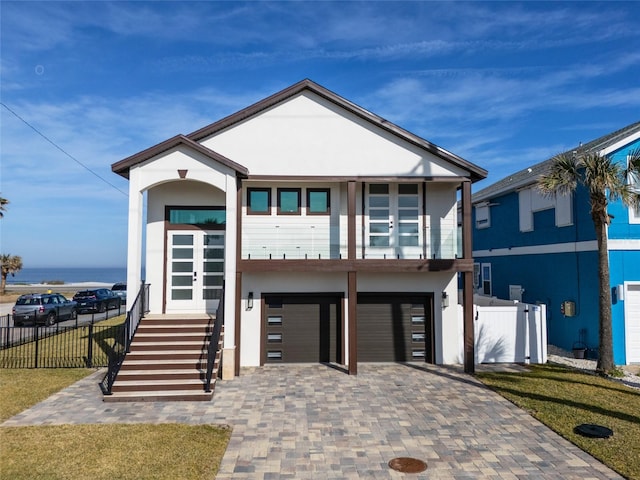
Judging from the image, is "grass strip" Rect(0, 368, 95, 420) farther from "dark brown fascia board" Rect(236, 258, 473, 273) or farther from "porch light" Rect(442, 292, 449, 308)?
"porch light" Rect(442, 292, 449, 308)

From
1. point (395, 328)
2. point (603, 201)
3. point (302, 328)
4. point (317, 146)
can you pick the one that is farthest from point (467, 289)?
point (317, 146)

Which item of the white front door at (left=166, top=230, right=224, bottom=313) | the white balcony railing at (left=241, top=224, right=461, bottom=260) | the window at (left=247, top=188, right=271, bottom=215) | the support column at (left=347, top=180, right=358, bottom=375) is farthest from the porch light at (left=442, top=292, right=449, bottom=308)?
the white front door at (left=166, top=230, right=224, bottom=313)

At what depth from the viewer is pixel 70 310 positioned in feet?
74.1

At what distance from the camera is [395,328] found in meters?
13.3

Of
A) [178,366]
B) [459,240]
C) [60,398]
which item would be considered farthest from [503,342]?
[60,398]

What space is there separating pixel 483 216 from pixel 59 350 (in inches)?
732

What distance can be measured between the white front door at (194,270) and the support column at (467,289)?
711 centimetres

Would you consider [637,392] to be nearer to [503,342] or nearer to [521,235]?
[503,342]

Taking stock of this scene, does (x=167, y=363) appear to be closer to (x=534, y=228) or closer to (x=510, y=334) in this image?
(x=510, y=334)

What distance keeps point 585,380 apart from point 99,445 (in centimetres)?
1110

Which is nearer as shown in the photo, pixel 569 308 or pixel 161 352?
pixel 161 352

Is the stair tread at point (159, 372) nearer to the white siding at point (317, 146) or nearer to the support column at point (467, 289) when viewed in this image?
the white siding at point (317, 146)

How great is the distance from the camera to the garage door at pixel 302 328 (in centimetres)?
1299

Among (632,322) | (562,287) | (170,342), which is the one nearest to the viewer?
(170,342)
